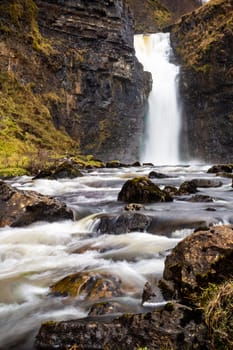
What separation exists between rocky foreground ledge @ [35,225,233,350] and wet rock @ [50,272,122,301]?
0.85 m

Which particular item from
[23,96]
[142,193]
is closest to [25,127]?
[23,96]

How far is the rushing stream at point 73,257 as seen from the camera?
541 centimetres

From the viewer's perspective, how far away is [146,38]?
241ft

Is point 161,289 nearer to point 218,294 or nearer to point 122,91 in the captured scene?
point 218,294

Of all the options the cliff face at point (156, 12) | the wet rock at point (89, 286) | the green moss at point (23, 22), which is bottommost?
the wet rock at point (89, 286)

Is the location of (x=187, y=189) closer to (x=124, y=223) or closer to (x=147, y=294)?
(x=124, y=223)

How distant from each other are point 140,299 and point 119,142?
5033 cm

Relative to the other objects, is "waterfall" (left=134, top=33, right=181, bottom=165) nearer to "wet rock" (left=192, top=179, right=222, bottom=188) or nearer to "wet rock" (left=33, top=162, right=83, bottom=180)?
"wet rock" (left=33, top=162, right=83, bottom=180)

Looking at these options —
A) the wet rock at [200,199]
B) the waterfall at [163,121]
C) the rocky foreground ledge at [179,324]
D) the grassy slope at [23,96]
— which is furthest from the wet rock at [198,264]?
the waterfall at [163,121]

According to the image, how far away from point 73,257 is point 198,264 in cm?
364

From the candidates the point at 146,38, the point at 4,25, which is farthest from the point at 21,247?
the point at 146,38

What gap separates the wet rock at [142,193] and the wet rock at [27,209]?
3558mm

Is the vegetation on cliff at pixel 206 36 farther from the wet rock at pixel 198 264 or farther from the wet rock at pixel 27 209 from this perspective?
the wet rock at pixel 198 264

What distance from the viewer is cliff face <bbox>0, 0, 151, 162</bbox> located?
1873 inches
